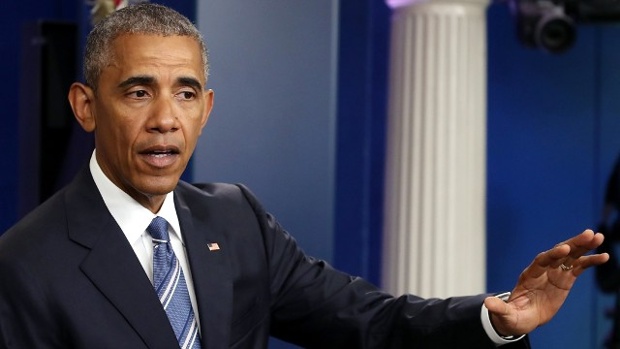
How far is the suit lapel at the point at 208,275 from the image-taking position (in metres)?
2.06

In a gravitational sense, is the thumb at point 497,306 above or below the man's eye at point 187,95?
below

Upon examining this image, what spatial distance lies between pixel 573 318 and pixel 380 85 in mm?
1338

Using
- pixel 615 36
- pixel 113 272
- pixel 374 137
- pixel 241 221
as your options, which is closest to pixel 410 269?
pixel 374 137

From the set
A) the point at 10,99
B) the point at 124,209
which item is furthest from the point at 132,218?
the point at 10,99

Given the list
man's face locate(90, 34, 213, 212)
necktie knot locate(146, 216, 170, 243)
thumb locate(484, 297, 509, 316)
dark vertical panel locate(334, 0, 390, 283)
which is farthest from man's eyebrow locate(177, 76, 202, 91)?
dark vertical panel locate(334, 0, 390, 283)

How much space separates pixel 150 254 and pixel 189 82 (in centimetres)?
29

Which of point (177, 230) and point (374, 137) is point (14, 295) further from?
point (374, 137)

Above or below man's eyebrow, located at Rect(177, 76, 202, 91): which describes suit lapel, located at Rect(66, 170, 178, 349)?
below

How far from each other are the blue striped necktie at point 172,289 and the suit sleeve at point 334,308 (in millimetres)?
270

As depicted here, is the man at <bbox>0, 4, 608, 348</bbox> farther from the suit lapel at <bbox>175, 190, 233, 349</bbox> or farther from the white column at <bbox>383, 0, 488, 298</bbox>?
the white column at <bbox>383, 0, 488, 298</bbox>

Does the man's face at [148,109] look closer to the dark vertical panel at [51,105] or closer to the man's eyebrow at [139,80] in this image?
the man's eyebrow at [139,80]

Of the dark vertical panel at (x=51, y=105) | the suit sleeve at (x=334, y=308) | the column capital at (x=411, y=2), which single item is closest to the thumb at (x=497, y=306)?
the suit sleeve at (x=334, y=308)

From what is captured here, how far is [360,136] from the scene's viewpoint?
4.34m

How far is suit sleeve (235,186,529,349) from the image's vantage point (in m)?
2.26
